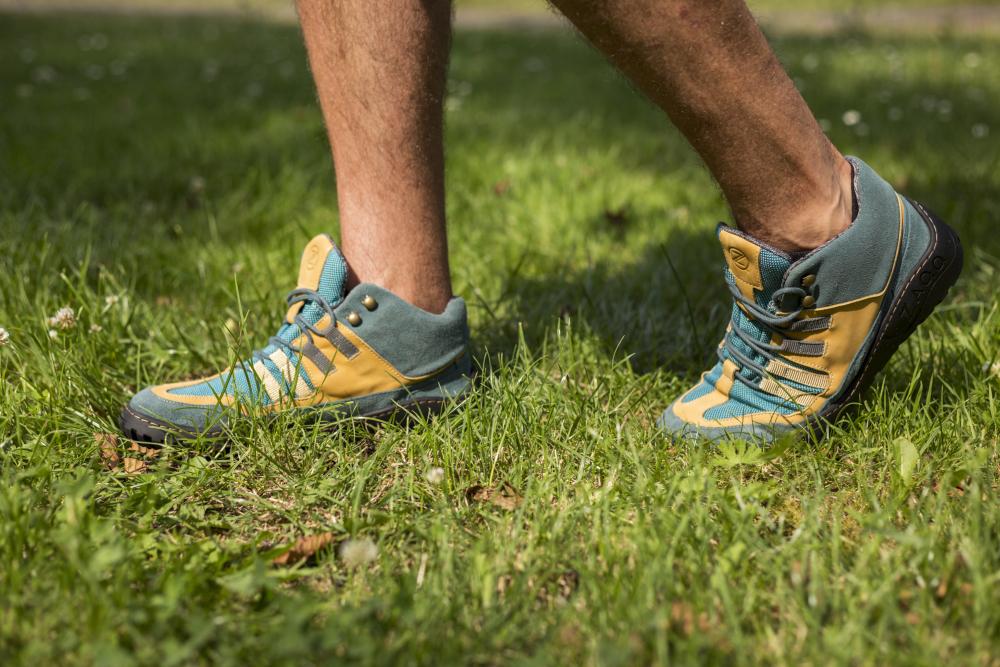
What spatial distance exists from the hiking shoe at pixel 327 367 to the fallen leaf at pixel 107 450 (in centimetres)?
3

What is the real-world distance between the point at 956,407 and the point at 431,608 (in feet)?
3.39

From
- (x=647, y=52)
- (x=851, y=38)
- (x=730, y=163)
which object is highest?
(x=647, y=52)

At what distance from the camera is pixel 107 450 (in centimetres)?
155

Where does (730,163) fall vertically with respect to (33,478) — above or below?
above

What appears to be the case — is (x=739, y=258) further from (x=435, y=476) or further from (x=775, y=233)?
(x=435, y=476)

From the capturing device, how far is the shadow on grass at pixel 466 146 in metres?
2.25

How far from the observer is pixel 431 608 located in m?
1.13

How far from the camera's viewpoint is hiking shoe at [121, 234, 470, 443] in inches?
61.7

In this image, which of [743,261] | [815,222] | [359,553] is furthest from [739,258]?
[359,553]

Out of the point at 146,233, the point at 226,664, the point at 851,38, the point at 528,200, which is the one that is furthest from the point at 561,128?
the point at 851,38

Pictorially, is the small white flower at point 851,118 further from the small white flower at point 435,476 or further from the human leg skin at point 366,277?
the small white flower at point 435,476

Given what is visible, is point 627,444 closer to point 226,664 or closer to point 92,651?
point 226,664

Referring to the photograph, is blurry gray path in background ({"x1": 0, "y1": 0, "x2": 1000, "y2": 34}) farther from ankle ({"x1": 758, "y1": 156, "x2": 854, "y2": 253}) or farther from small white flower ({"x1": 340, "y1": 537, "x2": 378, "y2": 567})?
small white flower ({"x1": 340, "y1": 537, "x2": 378, "y2": 567})

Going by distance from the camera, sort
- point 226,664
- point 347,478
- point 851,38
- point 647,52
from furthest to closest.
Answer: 1. point 851,38
2. point 347,478
3. point 647,52
4. point 226,664
